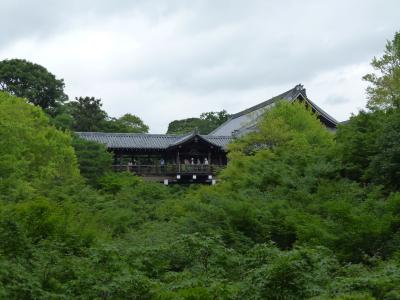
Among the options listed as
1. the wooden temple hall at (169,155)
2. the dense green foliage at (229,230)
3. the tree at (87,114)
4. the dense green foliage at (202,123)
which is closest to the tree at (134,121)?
the dense green foliage at (202,123)

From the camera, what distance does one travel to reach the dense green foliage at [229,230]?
20.8ft

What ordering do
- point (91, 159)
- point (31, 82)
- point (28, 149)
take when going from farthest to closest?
point (31, 82) → point (91, 159) → point (28, 149)

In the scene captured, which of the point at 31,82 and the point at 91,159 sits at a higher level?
the point at 31,82

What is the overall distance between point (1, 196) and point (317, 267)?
8887 millimetres

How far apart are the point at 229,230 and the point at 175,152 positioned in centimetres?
2401

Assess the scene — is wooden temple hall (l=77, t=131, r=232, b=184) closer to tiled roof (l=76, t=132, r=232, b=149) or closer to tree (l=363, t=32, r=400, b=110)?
tiled roof (l=76, t=132, r=232, b=149)

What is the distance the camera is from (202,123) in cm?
6406

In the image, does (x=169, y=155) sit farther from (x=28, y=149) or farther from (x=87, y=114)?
(x=28, y=149)

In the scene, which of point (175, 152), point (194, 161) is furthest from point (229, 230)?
point (194, 161)

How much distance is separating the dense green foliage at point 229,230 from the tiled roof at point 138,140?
14008mm

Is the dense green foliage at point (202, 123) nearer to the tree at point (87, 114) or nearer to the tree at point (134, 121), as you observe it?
the tree at point (134, 121)

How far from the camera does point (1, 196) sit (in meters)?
12.5

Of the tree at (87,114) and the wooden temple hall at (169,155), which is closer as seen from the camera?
the wooden temple hall at (169,155)

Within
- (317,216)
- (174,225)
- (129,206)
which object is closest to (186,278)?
(317,216)
